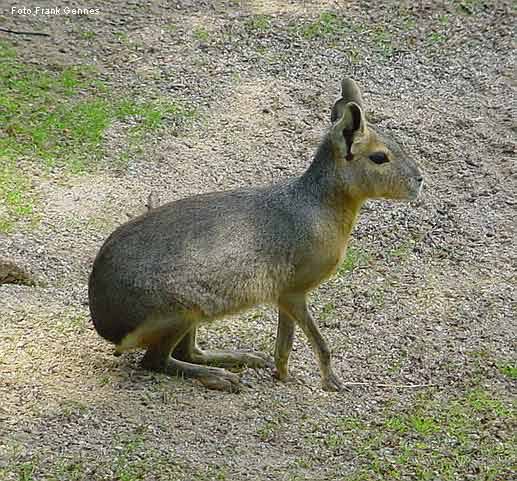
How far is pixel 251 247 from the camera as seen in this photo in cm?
528

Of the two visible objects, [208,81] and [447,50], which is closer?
[208,81]

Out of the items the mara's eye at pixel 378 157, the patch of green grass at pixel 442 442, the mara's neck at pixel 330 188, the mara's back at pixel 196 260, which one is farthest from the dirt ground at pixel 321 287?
the mara's eye at pixel 378 157

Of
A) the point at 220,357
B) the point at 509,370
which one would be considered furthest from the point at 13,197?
the point at 509,370

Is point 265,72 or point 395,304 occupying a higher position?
point 265,72

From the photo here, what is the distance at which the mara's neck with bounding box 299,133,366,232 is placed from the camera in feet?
17.6

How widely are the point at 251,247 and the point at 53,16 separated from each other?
481 centimetres

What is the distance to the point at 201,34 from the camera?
939cm

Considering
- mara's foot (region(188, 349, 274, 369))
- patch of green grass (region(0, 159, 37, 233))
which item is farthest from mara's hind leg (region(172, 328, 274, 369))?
patch of green grass (region(0, 159, 37, 233))

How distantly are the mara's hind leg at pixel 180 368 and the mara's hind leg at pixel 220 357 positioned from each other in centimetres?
13

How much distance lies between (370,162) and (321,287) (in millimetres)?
1322

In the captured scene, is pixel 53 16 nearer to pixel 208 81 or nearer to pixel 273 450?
pixel 208 81

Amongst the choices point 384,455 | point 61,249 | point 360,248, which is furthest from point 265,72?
point 384,455

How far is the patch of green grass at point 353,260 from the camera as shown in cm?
664

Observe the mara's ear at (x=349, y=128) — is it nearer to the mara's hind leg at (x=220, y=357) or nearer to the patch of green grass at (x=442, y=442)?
the mara's hind leg at (x=220, y=357)
